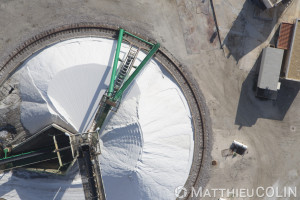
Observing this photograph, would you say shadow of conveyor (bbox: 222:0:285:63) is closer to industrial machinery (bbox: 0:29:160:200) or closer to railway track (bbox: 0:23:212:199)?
railway track (bbox: 0:23:212:199)

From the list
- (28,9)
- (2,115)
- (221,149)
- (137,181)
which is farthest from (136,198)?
(28,9)

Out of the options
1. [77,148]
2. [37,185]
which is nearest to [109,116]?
[77,148]

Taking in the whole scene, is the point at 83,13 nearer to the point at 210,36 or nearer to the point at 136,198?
the point at 210,36

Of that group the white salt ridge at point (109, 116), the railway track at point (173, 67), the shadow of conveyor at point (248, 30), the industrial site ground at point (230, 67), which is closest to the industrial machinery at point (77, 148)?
the white salt ridge at point (109, 116)

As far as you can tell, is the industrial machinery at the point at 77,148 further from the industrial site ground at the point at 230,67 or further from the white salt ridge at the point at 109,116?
the industrial site ground at the point at 230,67

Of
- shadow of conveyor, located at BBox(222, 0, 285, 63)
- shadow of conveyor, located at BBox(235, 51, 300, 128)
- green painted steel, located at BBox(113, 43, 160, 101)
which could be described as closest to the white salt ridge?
green painted steel, located at BBox(113, 43, 160, 101)
